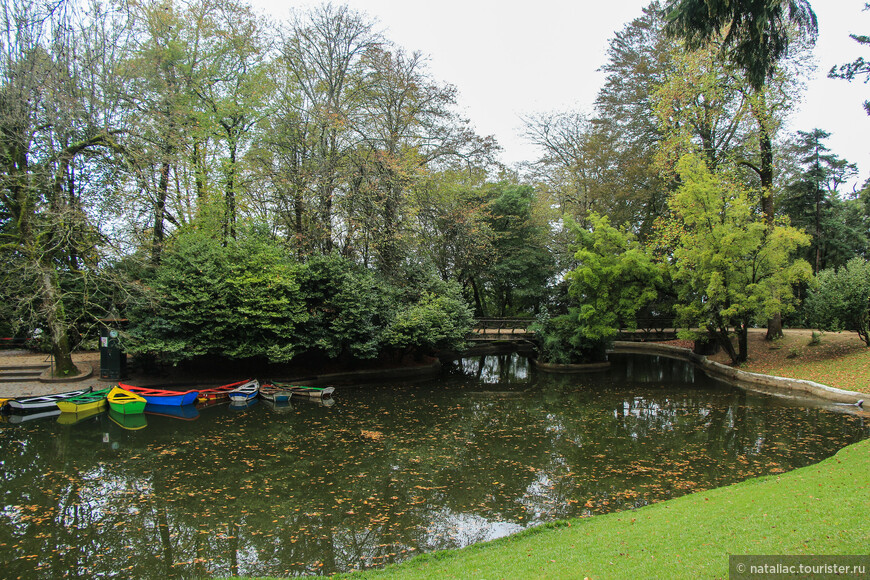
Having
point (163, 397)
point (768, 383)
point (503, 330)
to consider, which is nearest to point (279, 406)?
point (163, 397)

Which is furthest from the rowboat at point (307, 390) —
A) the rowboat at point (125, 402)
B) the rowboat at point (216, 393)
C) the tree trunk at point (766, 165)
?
the tree trunk at point (766, 165)

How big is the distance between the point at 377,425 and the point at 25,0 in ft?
65.2

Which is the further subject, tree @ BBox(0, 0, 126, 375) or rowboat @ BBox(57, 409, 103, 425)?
tree @ BBox(0, 0, 126, 375)

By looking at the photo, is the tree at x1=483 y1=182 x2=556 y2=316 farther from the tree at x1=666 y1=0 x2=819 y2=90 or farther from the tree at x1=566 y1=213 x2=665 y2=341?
the tree at x1=666 y1=0 x2=819 y2=90

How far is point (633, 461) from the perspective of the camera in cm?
1098

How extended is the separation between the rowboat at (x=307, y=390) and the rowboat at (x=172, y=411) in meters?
3.35

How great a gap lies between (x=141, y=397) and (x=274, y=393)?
447cm

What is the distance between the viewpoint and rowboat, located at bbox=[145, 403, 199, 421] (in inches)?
624

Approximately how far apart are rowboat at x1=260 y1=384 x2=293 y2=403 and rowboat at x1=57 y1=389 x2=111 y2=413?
5.28 metres

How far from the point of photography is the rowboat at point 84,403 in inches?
603

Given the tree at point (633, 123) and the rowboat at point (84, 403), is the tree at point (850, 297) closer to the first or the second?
the tree at point (633, 123)

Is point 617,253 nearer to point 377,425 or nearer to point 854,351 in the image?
point 854,351

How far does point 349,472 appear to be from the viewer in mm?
10570

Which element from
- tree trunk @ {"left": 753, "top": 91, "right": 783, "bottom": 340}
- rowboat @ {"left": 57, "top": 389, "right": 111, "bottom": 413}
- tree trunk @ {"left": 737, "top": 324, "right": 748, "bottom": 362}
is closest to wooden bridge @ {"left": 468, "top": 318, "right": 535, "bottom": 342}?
tree trunk @ {"left": 737, "top": 324, "right": 748, "bottom": 362}
